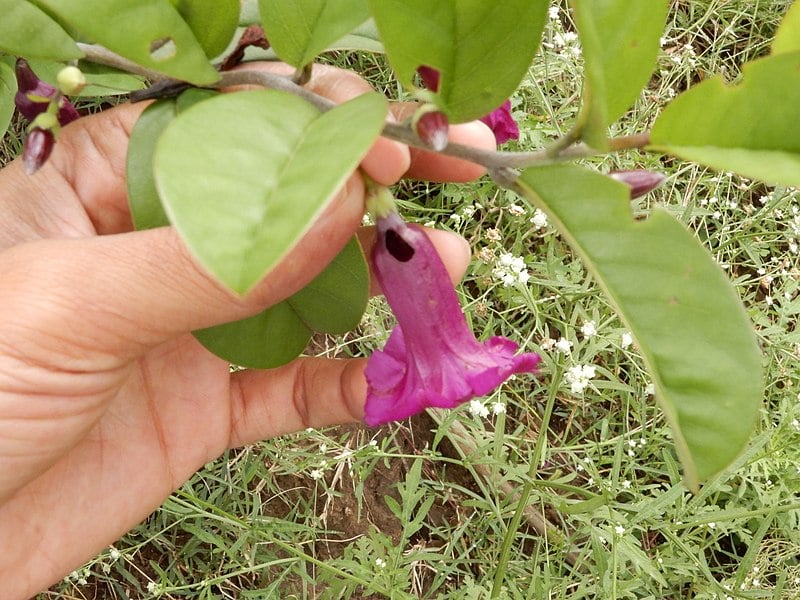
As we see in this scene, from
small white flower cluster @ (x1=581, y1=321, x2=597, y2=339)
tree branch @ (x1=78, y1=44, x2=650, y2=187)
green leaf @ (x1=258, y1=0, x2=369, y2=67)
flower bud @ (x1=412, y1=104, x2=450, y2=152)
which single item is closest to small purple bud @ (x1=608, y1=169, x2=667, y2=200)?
tree branch @ (x1=78, y1=44, x2=650, y2=187)

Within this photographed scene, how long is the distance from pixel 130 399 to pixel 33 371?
1.27 ft

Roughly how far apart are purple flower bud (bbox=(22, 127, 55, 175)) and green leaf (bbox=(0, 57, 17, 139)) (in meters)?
0.44

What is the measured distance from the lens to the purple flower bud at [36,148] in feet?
2.09

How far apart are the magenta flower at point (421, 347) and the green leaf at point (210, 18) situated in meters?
0.22

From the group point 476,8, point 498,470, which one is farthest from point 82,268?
point 498,470

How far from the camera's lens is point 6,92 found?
3.40 ft

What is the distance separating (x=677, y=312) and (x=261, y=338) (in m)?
0.54

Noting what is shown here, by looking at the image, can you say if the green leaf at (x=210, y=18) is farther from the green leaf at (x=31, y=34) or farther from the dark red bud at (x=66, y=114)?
the dark red bud at (x=66, y=114)

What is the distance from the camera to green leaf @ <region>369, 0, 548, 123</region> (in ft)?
1.74

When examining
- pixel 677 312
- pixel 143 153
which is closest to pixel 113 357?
pixel 143 153

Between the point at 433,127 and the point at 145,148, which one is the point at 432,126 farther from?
the point at 145,148

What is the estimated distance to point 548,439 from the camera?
182 centimetres

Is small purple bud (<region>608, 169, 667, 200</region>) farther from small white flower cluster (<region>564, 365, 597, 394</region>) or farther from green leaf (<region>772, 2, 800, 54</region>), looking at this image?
small white flower cluster (<region>564, 365, 597, 394</region>)

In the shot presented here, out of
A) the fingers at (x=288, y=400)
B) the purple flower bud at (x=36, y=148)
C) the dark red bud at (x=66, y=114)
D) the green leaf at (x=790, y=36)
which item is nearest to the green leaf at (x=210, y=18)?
the purple flower bud at (x=36, y=148)
